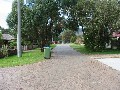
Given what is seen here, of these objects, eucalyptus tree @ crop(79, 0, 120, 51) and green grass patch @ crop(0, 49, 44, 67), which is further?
eucalyptus tree @ crop(79, 0, 120, 51)

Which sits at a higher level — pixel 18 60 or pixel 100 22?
pixel 100 22

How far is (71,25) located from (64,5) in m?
6.27

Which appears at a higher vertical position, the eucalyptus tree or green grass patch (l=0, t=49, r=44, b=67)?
the eucalyptus tree

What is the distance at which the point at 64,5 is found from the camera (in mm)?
39562

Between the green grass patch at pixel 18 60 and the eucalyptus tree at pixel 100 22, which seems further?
the eucalyptus tree at pixel 100 22

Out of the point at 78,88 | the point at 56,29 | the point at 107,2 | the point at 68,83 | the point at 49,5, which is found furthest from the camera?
the point at 56,29


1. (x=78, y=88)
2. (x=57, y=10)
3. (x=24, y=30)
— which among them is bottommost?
(x=78, y=88)

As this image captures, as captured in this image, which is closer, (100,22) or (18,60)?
(18,60)

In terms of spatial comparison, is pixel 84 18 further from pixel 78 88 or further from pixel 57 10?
pixel 78 88

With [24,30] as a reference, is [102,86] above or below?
below

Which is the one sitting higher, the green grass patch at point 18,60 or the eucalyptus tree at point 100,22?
the eucalyptus tree at point 100,22

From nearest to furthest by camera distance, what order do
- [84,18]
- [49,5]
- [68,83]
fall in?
[68,83]
[49,5]
[84,18]

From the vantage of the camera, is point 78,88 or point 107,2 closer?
point 78,88

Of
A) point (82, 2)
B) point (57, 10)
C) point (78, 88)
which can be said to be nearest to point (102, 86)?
point (78, 88)
